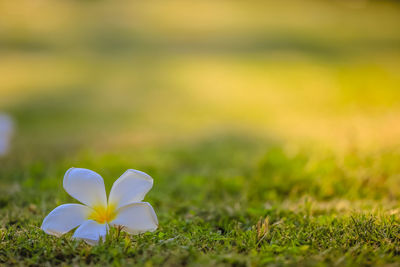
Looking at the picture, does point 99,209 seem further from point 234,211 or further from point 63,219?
point 234,211

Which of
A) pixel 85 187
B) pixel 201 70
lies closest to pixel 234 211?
pixel 85 187

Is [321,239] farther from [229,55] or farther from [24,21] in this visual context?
[24,21]

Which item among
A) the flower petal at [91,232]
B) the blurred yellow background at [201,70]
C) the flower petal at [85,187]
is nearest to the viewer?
the flower petal at [91,232]

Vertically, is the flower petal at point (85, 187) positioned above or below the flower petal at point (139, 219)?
above

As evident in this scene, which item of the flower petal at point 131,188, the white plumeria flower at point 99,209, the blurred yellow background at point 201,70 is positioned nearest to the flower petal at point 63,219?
the white plumeria flower at point 99,209

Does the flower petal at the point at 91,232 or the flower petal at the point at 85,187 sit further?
the flower petal at the point at 85,187

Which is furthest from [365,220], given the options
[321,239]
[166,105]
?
[166,105]

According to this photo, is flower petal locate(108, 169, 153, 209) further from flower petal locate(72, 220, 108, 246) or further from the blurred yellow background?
the blurred yellow background

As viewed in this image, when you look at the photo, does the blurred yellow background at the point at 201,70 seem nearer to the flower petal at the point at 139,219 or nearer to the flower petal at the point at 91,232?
the flower petal at the point at 139,219
